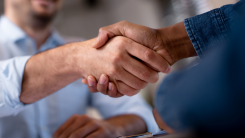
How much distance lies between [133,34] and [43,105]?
1.78 ft

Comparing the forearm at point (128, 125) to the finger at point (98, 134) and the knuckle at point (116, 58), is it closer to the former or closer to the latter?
the finger at point (98, 134)

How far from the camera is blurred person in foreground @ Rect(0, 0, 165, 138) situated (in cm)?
46

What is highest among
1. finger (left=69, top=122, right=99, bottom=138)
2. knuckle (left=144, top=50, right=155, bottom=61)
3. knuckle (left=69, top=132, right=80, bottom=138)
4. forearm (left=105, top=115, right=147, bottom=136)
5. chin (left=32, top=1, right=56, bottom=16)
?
chin (left=32, top=1, right=56, bottom=16)

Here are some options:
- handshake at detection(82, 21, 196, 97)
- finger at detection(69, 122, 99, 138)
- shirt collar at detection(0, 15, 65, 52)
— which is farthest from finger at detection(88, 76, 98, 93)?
shirt collar at detection(0, 15, 65, 52)

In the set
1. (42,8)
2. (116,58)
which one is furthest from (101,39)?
(42,8)

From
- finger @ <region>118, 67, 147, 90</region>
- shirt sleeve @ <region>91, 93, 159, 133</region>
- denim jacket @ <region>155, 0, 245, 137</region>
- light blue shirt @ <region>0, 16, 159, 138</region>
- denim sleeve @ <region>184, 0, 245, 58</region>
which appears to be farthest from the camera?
shirt sleeve @ <region>91, 93, 159, 133</region>

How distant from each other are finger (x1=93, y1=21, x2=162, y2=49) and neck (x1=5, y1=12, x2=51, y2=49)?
0.63m

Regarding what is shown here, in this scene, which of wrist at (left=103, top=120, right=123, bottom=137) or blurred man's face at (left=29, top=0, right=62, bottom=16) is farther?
blurred man's face at (left=29, top=0, right=62, bottom=16)

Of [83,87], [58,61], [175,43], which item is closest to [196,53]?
[175,43]

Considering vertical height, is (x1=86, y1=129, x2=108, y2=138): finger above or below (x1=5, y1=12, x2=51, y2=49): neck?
below

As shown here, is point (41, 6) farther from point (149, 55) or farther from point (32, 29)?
Answer: point (149, 55)

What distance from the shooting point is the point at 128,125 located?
0.62 meters

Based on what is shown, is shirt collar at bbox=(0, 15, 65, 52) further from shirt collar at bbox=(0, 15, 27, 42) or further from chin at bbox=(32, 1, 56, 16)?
chin at bbox=(32, 1, 56, 16)

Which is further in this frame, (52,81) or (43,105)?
(43,105)
